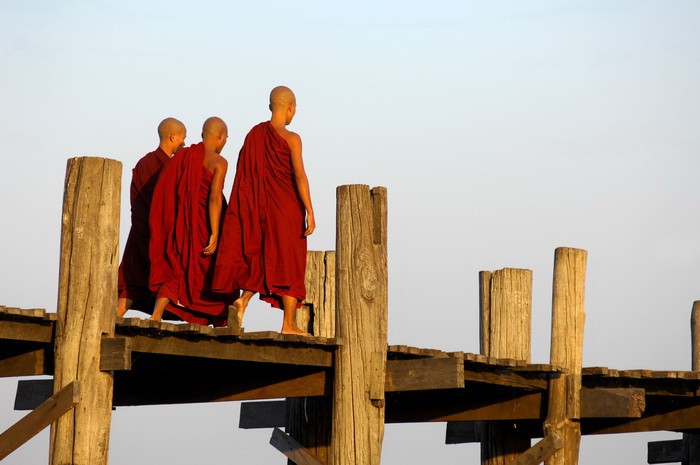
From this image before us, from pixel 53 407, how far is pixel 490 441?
4.48 m

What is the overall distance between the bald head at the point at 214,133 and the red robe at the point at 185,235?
0.15 metres

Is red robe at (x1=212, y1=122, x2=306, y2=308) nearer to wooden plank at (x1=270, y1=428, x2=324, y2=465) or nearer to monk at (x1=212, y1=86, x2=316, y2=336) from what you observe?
monk at (x1=212, y1=86, x2=316, y2=336)

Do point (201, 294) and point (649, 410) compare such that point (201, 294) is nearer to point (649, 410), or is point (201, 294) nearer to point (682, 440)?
point (649, 410)

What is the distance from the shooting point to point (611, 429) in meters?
10.3

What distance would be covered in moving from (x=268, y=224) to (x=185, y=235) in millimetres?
672

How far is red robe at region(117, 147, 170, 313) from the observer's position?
905cm

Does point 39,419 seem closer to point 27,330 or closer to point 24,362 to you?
point 27,330

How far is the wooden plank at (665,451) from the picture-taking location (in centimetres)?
1230

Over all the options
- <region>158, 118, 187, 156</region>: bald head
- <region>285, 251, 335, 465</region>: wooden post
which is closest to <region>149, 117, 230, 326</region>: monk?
<region>158, 118, 187, 156</region>: bald head

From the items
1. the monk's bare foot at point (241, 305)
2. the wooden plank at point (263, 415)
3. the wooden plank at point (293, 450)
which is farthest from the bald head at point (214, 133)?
the wooden plank at point (263, 415)

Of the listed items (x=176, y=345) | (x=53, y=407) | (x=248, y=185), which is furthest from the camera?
(x=248, y=185)

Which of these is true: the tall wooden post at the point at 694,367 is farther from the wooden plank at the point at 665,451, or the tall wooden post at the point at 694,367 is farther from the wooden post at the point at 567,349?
the wooden post at the point at 567,349

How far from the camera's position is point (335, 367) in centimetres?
775

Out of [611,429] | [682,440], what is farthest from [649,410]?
[682,440]
